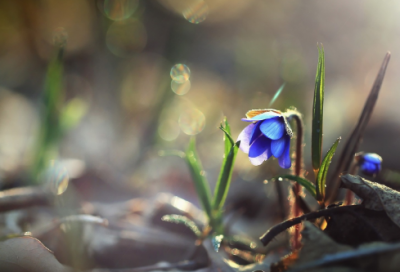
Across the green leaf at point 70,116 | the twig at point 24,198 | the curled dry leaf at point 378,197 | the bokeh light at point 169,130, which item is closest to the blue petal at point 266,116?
the curled dry leaf at point 378,197

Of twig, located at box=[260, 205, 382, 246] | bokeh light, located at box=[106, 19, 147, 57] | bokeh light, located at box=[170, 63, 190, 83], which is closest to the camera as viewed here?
twig, located at box=[260, 205, 382, 246]

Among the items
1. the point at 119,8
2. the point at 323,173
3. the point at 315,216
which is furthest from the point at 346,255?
the point at 119,8

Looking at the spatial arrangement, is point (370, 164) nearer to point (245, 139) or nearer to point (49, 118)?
point (245, 139)

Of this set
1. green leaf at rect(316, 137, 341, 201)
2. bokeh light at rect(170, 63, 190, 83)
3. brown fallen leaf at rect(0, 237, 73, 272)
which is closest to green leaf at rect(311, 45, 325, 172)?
green leaf at rect(316, 137, 341, 201)

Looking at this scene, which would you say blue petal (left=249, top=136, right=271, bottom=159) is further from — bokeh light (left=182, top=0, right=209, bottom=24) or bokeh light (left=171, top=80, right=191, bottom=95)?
bokeh light (left=182, top=0, right=209, bottom=24)

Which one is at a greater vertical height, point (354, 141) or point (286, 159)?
point (354, 141)
